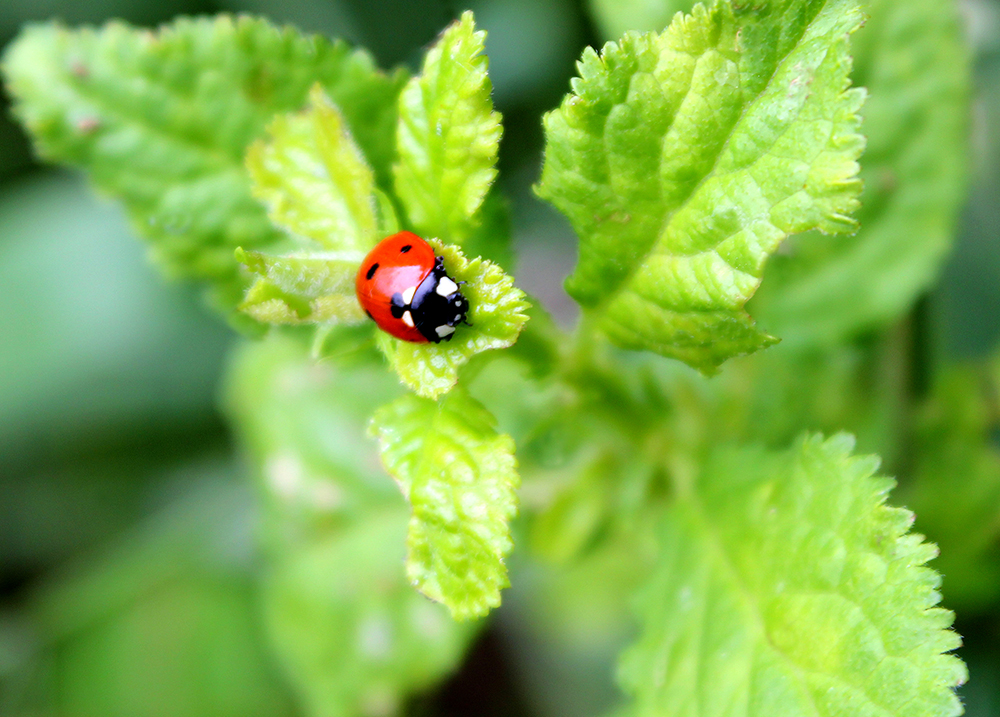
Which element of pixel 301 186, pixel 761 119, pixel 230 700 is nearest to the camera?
pixel 761 119

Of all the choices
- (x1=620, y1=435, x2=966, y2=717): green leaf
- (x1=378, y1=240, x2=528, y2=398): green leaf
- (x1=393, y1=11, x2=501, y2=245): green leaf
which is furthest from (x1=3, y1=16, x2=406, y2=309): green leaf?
(x1=620, y1=435, x2=966, y2=717): green leaf

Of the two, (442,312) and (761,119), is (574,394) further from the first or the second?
(761,119)

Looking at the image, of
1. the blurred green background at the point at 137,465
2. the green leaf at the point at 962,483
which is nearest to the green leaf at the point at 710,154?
the green leaf at the point at 962,483

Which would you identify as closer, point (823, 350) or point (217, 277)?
point (217, 277)

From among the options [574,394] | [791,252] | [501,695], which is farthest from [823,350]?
[501,695]

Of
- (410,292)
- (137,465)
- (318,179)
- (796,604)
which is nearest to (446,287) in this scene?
(410,292)

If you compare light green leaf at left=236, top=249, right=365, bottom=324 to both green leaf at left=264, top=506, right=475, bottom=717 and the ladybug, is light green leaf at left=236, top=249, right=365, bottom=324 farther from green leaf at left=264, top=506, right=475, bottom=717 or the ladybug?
green leaf at left=264, top=506, right=475, bottom=717

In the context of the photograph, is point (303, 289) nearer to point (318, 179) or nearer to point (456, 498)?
point (318, 179)

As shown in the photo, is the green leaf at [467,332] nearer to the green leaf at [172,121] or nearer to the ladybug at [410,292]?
the ladybug at [410,292]
